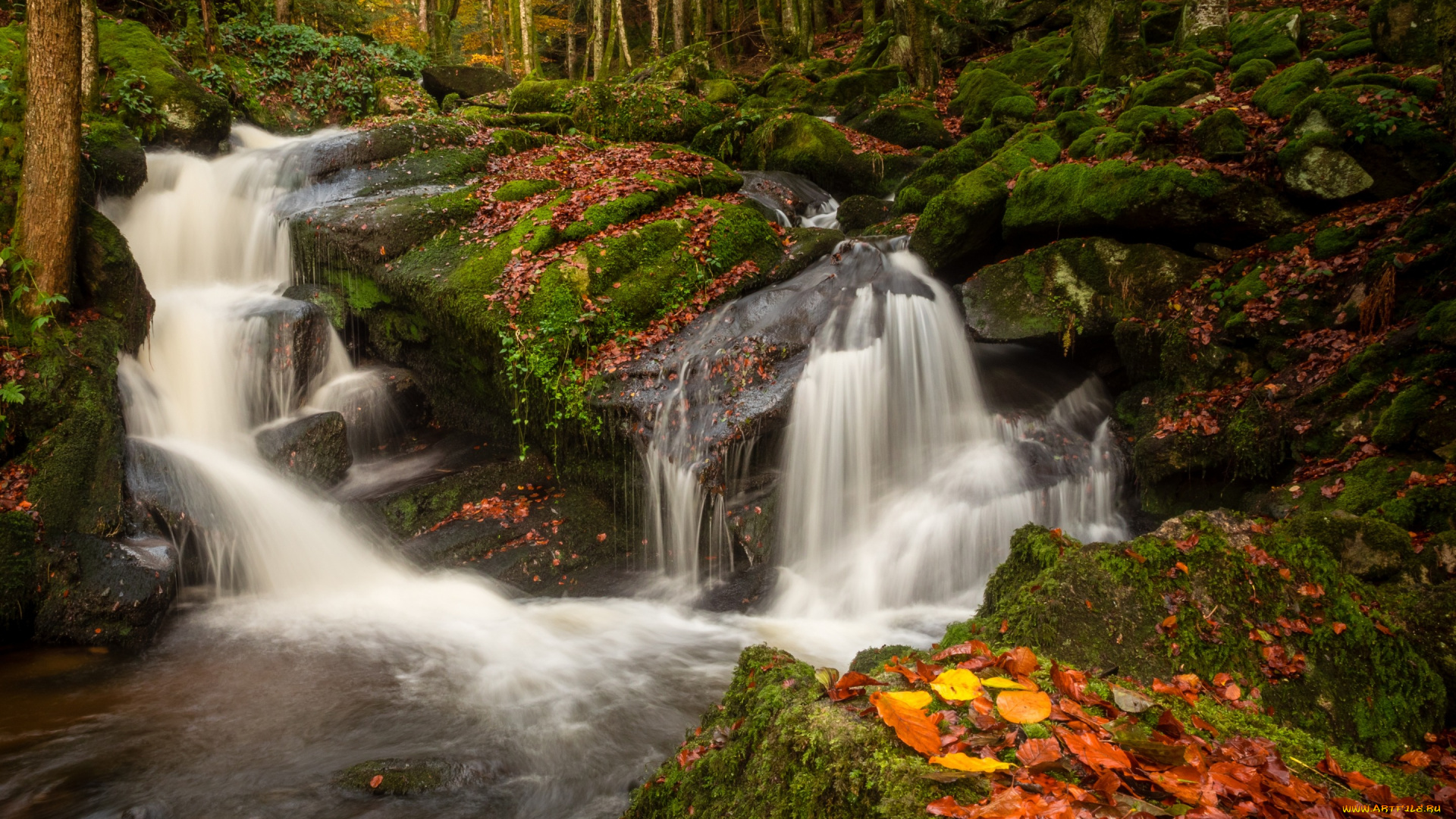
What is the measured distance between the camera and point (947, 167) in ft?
37.7

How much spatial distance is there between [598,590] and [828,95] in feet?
46.4

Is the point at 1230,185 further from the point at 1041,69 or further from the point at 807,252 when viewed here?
the point at 1041,69

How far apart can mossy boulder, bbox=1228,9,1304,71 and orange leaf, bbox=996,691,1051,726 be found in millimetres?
12783

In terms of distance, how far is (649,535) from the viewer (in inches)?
319

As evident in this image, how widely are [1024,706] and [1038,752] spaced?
23 cm

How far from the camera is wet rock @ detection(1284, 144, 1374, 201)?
7.42 meters

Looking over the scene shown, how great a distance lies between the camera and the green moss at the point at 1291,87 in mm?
8656

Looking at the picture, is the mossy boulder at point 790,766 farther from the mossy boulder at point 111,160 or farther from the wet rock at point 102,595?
the mossy boulder at point 111,160

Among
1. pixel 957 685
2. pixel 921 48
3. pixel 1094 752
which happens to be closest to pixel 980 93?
pixel 921 48

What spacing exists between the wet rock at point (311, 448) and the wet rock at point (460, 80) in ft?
45.0

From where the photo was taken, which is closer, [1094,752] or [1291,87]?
[1094,752]

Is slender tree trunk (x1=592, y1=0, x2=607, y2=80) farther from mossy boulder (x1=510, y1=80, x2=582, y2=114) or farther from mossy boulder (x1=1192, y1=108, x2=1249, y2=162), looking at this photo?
mossy boulder (x1=1192, y1=108, x2=1249, y2=162)

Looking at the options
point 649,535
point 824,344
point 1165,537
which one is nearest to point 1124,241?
point 824,344

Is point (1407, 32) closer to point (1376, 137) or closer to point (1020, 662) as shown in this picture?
point (1376, 137)
